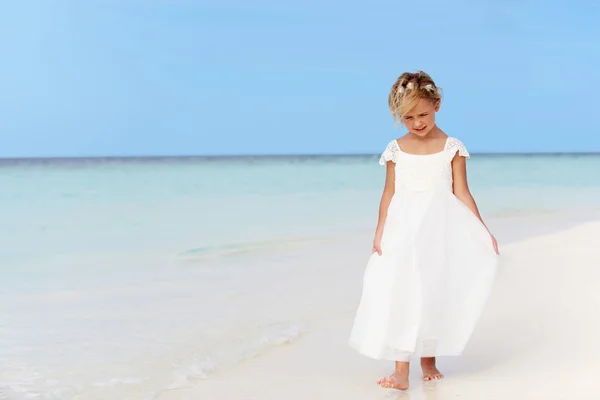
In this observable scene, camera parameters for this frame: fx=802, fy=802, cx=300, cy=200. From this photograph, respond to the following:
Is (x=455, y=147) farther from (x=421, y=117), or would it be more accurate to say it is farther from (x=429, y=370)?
(x=429, y=370)

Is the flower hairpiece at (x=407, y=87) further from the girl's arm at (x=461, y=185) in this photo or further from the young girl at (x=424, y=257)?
the girl's arm at (x=461, y=185)

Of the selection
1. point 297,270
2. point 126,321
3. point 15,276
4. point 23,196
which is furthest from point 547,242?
point 23,196

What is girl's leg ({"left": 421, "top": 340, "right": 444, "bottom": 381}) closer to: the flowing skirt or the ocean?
the flowing skirt

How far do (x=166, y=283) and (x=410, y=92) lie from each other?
10.1 ft

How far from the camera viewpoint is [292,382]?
131 inches

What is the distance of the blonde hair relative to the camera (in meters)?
3.12

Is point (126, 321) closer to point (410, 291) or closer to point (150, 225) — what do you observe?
point (410, 291)

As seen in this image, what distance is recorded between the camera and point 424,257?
3123 millimetres

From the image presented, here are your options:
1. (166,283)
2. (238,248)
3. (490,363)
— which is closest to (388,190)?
(490,363)

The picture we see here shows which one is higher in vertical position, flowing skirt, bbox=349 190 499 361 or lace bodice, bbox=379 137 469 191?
lace bodice, bbox=379 137 469 191

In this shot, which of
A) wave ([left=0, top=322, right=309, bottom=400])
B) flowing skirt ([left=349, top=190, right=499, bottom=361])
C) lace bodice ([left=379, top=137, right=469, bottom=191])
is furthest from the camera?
wave ([left=0, top=322, right=309, bottom=400])

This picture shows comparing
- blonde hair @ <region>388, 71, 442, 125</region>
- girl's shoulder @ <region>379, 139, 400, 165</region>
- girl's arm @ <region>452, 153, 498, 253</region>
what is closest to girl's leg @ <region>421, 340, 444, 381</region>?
girl's arm @ <region>452, 153, 498, 253</region>

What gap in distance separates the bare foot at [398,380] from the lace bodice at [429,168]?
72 centimetres

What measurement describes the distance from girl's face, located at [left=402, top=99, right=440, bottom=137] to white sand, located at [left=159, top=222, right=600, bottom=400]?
3.35ft
